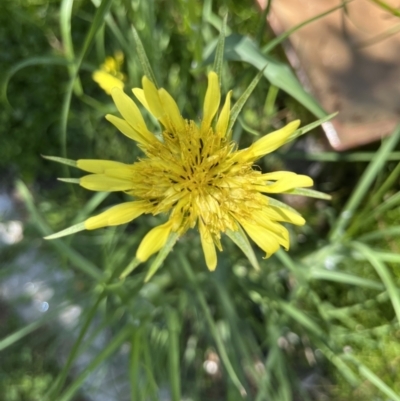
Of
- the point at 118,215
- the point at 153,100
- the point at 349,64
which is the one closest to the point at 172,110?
the point at 153,100

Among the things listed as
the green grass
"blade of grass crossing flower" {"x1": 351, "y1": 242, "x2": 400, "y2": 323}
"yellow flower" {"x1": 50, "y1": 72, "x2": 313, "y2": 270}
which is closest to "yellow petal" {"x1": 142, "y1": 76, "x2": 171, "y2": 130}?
"yellow flower" {"x1": 50, "y1": 72, "x2": 313, "y2": 270}

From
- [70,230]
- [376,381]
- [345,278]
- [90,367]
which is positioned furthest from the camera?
[345,278]

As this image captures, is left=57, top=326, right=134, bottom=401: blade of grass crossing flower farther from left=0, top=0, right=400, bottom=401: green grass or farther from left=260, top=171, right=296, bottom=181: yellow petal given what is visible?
left=260, top=171, right=296, bottom=181: yellow petal

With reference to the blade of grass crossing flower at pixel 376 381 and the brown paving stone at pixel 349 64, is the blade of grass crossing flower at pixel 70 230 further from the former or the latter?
A: the brown paving stone at pixel 349 64

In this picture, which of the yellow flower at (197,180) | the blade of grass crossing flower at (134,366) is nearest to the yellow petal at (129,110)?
the yellow flower at (197,180)

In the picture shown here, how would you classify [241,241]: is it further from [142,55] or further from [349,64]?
[349,64]

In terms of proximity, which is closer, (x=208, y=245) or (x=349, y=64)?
(x=208, y=245)
